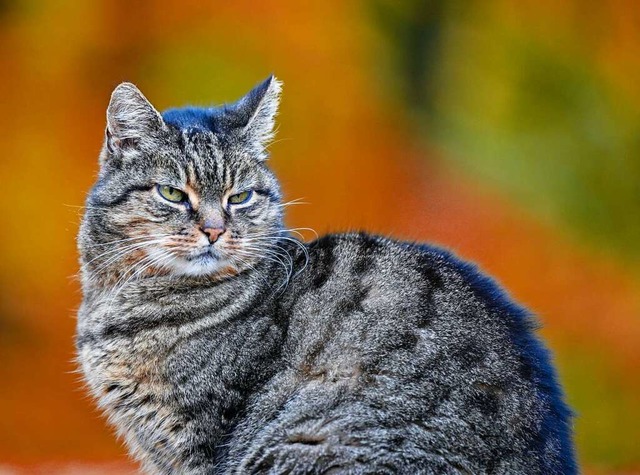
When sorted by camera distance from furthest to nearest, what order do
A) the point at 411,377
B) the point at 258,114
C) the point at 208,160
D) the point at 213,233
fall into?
the point at 258,114
the point at 208,160
the point at 213,233
the point at 411,377

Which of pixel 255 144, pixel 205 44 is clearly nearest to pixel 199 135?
pixel 255 144

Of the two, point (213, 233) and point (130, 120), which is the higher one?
point (130, 120)

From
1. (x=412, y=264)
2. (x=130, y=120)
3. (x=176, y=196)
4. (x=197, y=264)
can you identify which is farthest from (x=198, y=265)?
(x=412, y=264)

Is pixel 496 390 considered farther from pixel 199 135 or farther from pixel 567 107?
pixel 567 107

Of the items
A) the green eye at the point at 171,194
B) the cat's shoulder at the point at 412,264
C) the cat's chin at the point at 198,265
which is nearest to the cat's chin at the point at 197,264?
the cat's chin at the point at 198,265

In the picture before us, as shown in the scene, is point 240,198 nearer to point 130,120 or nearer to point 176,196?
point 176,196

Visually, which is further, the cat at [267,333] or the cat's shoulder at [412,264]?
the cat's shoulder at [412,264]

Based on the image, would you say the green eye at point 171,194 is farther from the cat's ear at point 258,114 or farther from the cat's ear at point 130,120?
the cat's ear at point 258,114
